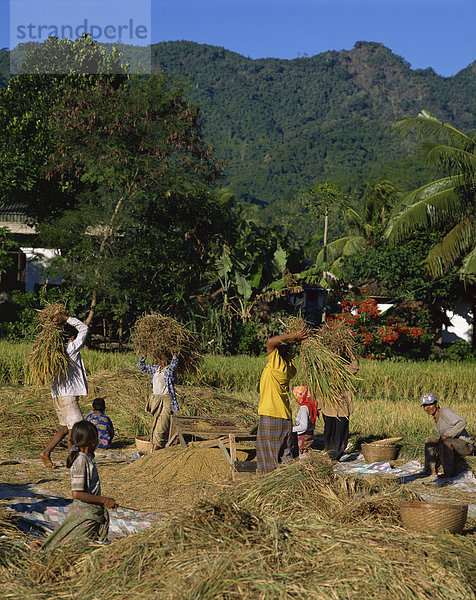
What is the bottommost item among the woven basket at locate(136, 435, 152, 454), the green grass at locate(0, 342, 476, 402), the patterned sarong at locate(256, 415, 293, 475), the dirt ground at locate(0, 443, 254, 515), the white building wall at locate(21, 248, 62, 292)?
the green grass at locate(0, 342, 476, 402)

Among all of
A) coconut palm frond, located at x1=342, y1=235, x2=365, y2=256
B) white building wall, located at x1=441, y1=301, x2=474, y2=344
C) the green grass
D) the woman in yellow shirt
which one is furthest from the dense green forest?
the woman in yellow shirt

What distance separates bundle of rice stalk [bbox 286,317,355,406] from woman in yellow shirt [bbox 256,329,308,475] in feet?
1.31

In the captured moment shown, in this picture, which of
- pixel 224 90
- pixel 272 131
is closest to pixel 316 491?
pixel 272 131

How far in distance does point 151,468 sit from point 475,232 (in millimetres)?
13845

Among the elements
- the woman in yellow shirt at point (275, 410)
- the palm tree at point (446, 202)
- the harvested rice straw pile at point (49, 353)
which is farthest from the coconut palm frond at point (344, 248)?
the woman in yellow shirt at point (275, 410)

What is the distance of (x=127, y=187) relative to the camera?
64.1 ft

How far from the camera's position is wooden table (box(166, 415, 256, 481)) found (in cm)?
751

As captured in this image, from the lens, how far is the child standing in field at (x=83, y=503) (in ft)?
14.9

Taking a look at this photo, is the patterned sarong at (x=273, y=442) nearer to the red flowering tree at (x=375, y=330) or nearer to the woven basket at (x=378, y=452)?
the woven basket at (x=378, y=452)

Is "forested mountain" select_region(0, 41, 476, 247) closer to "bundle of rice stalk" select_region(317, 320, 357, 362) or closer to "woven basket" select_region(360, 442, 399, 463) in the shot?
"woven basket" select_region(360, 442, 399, 463)

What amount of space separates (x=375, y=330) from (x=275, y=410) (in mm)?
14055

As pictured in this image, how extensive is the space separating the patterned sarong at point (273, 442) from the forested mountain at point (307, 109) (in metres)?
52.2

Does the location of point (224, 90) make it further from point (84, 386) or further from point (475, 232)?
point (84, 386)

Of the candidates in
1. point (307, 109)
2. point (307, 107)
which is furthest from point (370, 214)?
point (307, 107)
